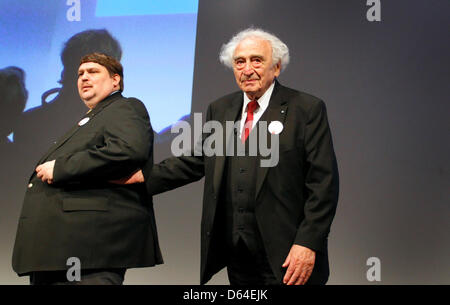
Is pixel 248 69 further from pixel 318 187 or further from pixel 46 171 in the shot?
pixel 46 171

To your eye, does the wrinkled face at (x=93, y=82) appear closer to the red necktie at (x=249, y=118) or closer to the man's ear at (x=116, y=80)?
the man's ear at (x=116, y=80)

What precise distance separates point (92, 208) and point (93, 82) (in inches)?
24.5

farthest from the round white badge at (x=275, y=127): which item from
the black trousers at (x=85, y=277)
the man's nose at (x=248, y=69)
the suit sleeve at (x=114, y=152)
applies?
the black trousers at (x=85, y=277)

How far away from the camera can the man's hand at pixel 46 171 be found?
2.13m

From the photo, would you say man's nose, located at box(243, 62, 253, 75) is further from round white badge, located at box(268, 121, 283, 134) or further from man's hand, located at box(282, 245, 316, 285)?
man's hand, located at box(282, 245, 316, 285)

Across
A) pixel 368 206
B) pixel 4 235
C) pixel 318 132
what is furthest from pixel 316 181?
pixel 4 235

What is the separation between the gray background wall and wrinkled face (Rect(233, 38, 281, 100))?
60.0 inches

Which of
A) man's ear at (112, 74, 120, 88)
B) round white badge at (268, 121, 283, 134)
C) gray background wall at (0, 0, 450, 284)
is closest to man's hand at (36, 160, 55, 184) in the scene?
man's ear at (112, 74, 120, 88)

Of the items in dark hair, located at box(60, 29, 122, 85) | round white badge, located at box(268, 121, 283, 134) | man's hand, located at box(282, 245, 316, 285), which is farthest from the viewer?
dark hair, located at box(60, 29, 122, 85)

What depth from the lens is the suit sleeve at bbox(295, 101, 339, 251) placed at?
195 centimetres

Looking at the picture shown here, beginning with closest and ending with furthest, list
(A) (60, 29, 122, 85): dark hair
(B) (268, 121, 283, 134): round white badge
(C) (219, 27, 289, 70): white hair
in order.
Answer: (B) (268, 121, 283, 134): round white badge, (C) (219, 27, 289, 70): white hair, (A) (60, 29, 122, 85): dark hair

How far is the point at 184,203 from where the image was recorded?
376 centimetres
